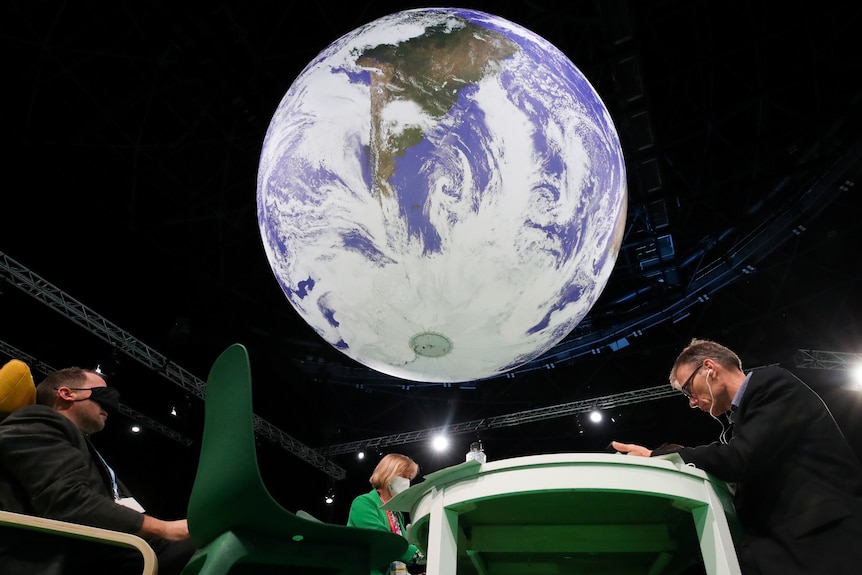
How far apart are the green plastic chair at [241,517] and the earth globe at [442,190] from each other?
2.65 feet

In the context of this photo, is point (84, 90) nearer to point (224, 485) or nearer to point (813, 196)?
point (224, 485)

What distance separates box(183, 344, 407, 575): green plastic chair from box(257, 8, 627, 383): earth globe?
0.81m

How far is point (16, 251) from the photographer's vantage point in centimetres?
542

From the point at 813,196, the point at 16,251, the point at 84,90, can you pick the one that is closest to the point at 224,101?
the point at 84,90

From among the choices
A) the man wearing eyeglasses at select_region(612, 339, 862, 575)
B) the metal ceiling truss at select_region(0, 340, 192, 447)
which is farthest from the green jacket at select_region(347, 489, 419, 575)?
the metal ceiling truss at select_region(0, 340, 192, 447)

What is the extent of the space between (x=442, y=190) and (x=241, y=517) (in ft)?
3.50

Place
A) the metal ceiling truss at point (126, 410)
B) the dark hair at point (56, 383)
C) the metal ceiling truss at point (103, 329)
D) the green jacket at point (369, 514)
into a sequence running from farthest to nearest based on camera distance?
the metal ceiling truss at point (126, 410)
the metal ceiling truss at point (103, 329)
the green jacket at point (369, 514)
the dark hair at point (56, 383)

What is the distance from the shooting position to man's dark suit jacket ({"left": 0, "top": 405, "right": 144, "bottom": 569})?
149cm

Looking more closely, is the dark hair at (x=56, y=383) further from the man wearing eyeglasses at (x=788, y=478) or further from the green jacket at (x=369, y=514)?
the man wearing eyeglasses at (x=788, y=478)

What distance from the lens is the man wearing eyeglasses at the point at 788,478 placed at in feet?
3.97

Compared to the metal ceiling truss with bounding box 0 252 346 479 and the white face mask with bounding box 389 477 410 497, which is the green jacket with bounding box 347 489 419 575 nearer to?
the white face mask with bounding box 389 477 410 497

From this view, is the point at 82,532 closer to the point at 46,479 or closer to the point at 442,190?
the point at 46,479

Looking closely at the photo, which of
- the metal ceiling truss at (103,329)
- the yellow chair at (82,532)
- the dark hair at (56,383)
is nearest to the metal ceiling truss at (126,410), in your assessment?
the metal ceiling truss at (103,329)

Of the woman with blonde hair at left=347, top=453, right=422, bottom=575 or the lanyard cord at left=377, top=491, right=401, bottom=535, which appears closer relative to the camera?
the woman with blonde hair at left=347, top=453, right=422, bottom=575
